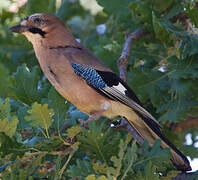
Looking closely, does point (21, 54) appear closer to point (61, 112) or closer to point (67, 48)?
point (67, 48)

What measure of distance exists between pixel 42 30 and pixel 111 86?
87 centimetres

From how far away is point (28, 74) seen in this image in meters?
3.88

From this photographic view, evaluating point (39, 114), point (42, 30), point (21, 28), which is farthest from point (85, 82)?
point (39, 114)

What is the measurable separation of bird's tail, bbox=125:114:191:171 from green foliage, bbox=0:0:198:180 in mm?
135

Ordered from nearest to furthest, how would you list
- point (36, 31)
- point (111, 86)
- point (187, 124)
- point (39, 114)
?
point (39, 114), point (111, 86), point (36, 31), point (187, 124)

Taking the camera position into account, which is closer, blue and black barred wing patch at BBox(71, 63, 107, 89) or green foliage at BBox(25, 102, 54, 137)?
green foliage at BBox(25, 102, 54, 137)

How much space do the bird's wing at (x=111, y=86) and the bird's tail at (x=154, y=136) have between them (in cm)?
3

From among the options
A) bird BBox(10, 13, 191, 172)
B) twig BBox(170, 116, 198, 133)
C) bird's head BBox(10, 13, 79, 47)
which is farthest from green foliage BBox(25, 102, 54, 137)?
twig BBox(170, 116, 198, 133)

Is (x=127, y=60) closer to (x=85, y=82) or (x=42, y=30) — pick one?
(x=85, y=82)

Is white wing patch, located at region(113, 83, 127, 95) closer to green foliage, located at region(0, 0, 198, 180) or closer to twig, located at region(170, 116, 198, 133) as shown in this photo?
green foliage, located at region(0, 0, 198, 180)

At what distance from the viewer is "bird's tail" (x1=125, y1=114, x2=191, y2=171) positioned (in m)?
3.49

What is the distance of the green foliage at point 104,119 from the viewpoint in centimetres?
292

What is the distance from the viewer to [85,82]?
398 centimetres

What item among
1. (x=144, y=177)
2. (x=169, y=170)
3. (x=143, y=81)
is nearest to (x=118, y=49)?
(x=143, y=81)
